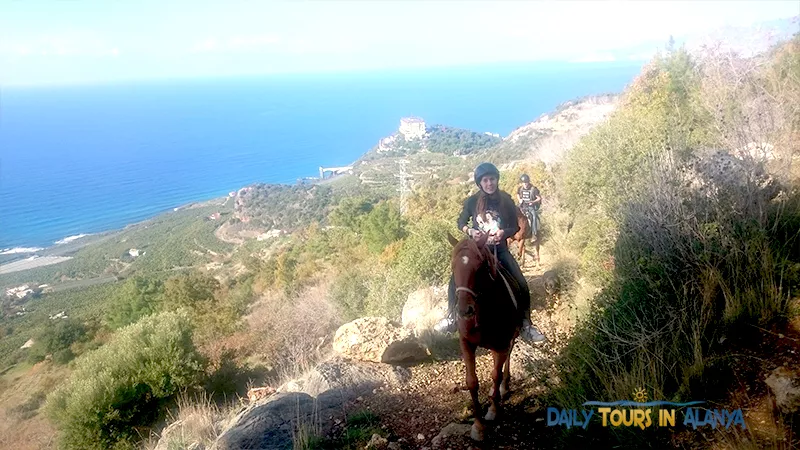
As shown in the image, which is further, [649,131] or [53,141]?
[53,141]

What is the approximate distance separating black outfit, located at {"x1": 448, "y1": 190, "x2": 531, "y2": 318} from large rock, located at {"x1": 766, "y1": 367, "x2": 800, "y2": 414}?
2.21m

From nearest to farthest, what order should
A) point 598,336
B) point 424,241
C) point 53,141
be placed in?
point 598,336 → point 424,241 → point 53,141

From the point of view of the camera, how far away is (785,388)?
3049 mm

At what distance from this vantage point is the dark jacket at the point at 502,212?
5012 millimetres

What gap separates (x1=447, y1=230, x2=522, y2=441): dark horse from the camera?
158 inches

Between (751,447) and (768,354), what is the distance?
49.2 inches

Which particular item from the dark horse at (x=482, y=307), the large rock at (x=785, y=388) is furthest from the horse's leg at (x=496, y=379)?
the large rock at (x=785, y=388)

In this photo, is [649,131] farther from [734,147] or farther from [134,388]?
[134,388]

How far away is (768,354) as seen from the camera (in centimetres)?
348

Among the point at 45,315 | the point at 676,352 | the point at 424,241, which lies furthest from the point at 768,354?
the point at 45,315

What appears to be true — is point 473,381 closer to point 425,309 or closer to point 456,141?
point 425,309

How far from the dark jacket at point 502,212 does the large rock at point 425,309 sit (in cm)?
391

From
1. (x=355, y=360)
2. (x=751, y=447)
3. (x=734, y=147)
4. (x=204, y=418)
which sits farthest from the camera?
(x=355, y=360)

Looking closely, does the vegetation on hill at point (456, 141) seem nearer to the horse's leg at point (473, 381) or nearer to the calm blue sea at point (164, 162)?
the calm blue sea at point (164, 162)
